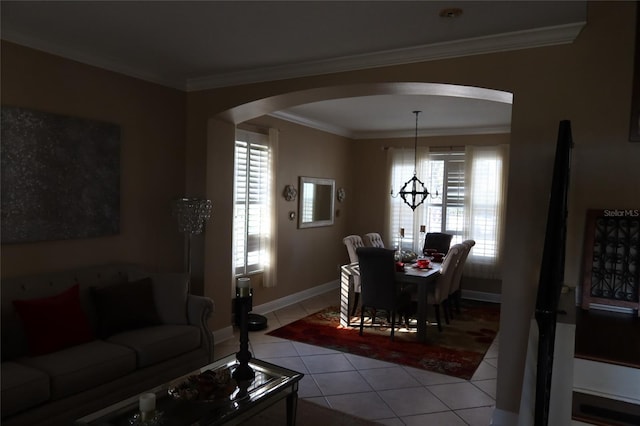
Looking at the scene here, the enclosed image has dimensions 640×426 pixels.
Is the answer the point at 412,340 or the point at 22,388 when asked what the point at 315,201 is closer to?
the point at 412,340

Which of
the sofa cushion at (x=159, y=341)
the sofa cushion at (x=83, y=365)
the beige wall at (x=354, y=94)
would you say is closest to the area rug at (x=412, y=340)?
the beige wall at (x=354, y=94)

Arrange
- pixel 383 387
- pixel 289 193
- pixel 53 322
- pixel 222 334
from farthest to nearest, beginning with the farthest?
pixel 289 193 < pixel 222 334 < pixel 383 387 < pixel 53 322

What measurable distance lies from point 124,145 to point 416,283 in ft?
10.6

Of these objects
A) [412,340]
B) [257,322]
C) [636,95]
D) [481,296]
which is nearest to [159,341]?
[257,322]

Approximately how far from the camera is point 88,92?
353 centimetres

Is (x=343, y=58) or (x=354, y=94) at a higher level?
(x=343, y=58)

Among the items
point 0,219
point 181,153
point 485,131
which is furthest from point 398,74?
point 485,131

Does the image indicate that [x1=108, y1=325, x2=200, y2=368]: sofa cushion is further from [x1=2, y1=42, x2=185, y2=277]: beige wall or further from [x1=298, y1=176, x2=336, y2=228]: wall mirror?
[x1=298, y1=176, x2=336, y2=228]: wall mirror

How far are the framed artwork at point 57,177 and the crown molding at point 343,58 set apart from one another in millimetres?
485

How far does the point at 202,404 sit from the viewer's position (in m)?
2.38

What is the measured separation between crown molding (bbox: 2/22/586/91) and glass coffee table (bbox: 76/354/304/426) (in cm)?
230

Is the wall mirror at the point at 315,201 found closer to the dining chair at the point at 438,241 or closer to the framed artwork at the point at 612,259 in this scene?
the dining chair at the point at 438,241

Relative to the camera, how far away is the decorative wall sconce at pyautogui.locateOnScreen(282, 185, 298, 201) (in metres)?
5.88

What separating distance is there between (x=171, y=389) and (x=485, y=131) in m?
5.67
